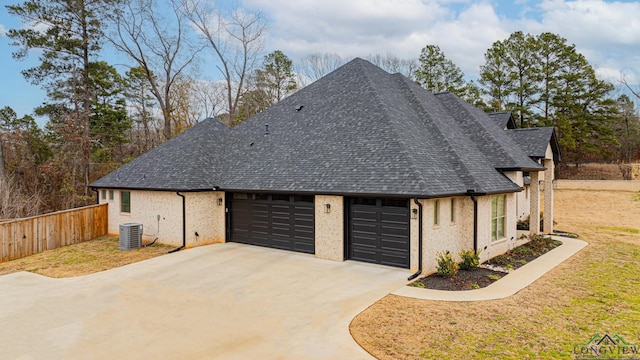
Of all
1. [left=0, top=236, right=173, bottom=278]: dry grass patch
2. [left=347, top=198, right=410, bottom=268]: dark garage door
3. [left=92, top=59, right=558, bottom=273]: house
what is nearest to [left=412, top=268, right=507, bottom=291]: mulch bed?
[left=92, top=59, right=558, bottom=273]: house

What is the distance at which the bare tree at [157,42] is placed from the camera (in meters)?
24.2

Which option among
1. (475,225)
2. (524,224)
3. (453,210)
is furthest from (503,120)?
(453,210)

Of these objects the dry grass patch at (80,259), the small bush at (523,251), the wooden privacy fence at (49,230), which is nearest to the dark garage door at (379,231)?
the small bush at (523,251)

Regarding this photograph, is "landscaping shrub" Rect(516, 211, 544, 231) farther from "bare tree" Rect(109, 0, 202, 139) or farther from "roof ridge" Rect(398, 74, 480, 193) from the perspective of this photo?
"bare tree" Rect(109, 0, 202, 139)

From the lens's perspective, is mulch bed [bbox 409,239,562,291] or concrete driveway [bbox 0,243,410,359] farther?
mulch bed [bbox 409,239,562,291]

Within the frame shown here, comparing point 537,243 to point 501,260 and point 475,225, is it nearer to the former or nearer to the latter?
point 501,260

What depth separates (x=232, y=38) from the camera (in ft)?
94.6

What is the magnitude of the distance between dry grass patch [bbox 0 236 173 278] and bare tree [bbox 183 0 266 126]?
57.7ft

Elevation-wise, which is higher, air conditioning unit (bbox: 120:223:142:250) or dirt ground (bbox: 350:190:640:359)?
air conditioning unit (bbox: 120:223:142:250)

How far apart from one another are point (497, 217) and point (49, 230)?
672 inches

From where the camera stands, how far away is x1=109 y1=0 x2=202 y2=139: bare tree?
24203mm

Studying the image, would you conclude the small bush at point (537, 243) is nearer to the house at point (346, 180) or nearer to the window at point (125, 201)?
the house at point (346, 180)

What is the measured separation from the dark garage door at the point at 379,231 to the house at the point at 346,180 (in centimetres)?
3

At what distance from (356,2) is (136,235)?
18387mm
